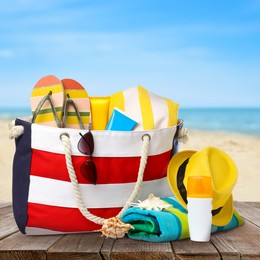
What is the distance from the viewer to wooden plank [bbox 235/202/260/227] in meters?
2.17

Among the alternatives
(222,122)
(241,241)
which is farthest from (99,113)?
(222,122)

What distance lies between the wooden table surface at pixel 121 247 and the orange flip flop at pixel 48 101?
48cm

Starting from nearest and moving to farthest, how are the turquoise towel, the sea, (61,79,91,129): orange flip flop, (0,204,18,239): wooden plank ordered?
the turquoise towel < (0,204,18,239): wooden plank < (61,79,91,129): orange flip flop < the sea

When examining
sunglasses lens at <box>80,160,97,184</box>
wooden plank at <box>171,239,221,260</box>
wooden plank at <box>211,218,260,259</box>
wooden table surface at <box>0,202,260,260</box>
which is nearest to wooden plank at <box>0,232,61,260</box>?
wooden table surface at <box>0,202,260,260</box>

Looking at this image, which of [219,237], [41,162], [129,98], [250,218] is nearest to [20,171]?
[41,162]

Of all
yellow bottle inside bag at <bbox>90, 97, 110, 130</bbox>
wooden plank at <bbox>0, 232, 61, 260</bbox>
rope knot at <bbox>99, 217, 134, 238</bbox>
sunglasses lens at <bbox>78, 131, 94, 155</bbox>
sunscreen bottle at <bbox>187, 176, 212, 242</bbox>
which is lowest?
wooden plank at <bbox>0, 232, 61, 260</bbox>

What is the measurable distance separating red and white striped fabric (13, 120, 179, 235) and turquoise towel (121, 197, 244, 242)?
12 centimetres

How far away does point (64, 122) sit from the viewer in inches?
80.6

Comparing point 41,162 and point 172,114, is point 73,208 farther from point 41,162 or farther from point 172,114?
point 172,114

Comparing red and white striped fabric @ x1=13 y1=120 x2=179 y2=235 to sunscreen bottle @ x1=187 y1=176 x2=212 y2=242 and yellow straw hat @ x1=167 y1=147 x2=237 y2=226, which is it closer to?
yellow straw hat @ x1=167 y1=147 x2=237 y2=226

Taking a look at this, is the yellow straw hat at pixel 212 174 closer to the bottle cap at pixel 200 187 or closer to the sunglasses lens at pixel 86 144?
the bottle cap at pixel 200 187

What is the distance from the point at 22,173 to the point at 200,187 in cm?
72

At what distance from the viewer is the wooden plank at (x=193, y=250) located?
1.55m

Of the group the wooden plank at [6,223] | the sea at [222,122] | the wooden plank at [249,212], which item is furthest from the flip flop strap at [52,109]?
the sea at [222,122]
